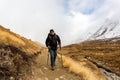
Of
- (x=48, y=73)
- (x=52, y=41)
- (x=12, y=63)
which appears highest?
(x=52, y=41)

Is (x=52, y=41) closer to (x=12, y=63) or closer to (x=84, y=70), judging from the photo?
(x=84, y=70)

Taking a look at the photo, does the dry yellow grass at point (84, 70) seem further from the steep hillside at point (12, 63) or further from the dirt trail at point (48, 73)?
the steep hillside at point (12, 63)

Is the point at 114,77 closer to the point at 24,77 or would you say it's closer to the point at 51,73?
the point at 51,73

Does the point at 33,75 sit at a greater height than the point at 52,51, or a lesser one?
lesser

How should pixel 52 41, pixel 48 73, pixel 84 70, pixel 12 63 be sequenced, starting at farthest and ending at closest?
pixel 84 70, pixel 52 41, pixel 48 73, pixel 12 63

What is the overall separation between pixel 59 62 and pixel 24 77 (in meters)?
9.20

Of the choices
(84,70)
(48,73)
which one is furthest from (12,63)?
(84,70)

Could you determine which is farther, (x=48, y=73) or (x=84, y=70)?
(x=84, y=70)

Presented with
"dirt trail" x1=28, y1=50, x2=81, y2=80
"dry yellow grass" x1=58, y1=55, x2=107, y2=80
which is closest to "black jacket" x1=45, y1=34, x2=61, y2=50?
"dirt trail" x1=28, y1=50, x2=81, y2=80

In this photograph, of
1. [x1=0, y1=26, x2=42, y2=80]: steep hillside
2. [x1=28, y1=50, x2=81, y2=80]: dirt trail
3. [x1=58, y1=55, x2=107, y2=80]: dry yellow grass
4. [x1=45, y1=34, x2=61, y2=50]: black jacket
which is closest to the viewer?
[x1=0, y1=26, x2=42, y2=80]: steep hillside

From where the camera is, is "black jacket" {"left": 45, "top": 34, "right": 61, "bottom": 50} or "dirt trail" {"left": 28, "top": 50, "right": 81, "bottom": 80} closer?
"dirt trail" {"left": 28, "top": 50, "right": 81, "bottom": 80}

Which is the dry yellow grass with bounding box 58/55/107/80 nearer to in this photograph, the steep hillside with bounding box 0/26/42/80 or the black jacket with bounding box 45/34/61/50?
the black jacket with bounding box 45/34/61/50

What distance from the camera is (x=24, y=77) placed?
24.4 metres

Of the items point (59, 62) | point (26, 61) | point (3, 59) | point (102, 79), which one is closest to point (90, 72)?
point (102, 79)
